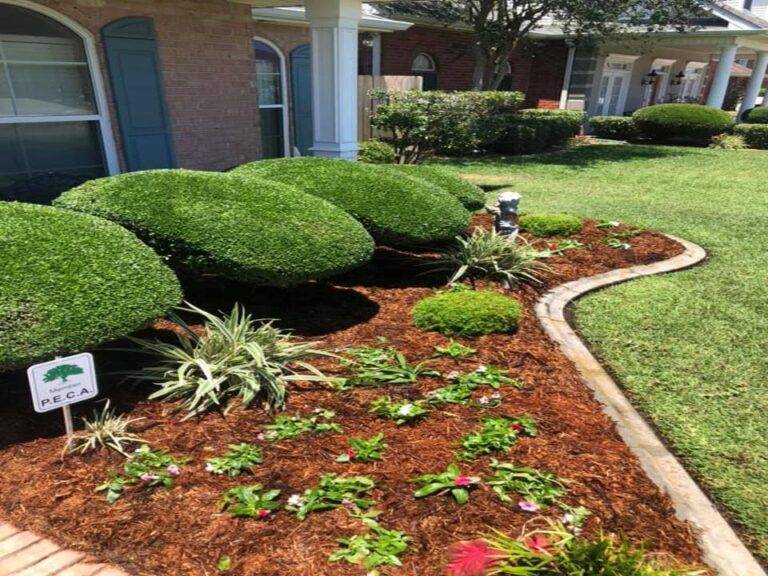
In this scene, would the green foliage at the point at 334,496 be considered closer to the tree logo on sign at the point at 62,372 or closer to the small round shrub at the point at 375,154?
the tree logo on sign at the point at 62,372

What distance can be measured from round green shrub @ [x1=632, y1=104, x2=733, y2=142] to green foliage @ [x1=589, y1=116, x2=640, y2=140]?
0.45 m

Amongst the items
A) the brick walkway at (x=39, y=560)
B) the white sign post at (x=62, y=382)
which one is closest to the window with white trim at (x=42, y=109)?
the white sign post at (x=62, y=382)

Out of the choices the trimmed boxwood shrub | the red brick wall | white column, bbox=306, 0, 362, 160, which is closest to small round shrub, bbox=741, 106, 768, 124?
the trimmed boxwood shrub

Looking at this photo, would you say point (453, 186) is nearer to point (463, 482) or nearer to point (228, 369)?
point (228, 369)

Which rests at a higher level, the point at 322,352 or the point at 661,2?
the point at 661,2

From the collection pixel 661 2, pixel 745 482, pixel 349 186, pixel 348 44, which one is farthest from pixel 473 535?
pixel 661 2

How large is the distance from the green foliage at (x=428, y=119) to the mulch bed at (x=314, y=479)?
243 inches

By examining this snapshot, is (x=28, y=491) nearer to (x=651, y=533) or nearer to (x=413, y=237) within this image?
(x=651, y=533)

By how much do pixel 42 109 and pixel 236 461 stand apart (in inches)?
230

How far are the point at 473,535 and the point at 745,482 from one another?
149cm

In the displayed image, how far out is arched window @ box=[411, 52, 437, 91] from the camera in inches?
685

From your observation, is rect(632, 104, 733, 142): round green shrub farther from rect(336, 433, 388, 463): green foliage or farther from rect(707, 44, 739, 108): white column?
rect(336, 433, 388, 463): green foliage

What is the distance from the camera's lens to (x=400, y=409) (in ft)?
10.4

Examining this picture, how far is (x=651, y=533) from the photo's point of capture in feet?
7.85
